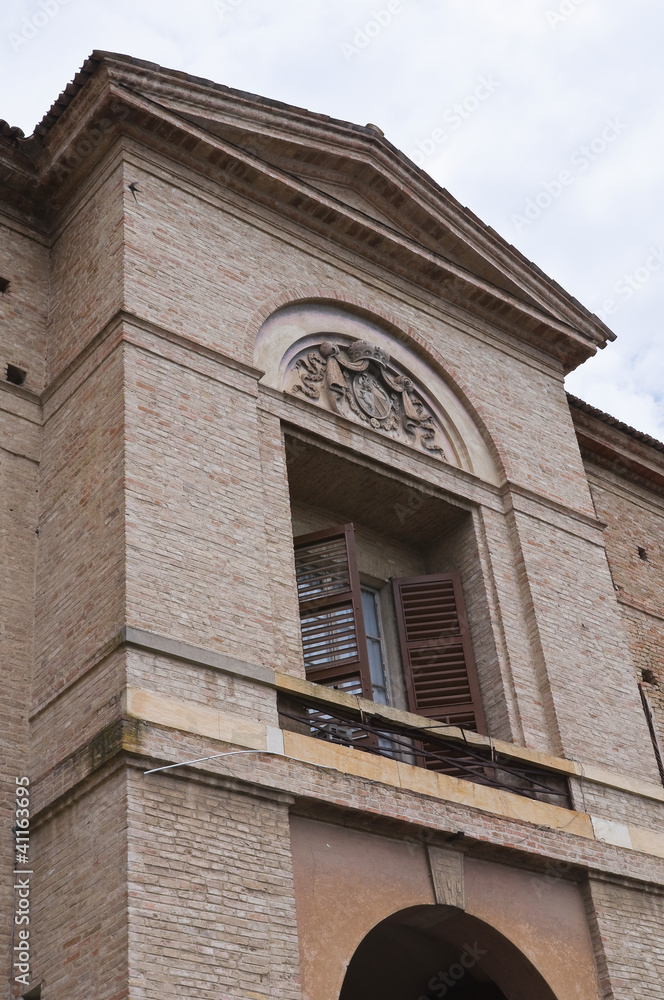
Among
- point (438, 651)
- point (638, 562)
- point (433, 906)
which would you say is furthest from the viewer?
point (638, 562)

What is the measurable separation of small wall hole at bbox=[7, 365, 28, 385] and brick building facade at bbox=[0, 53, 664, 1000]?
0.13 metres

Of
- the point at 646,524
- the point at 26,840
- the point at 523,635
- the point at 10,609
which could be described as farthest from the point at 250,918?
the point at 646,524

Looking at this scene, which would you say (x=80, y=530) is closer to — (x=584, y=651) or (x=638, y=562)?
(x=584, y=651)

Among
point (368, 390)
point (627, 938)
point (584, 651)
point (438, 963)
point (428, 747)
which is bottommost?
point (627, 938)

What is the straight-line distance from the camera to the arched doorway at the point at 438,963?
9641 mm

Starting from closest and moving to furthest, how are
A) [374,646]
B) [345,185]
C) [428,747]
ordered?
[428,747] < [374,646] < [345,185]

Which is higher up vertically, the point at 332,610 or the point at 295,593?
the point at 332,610

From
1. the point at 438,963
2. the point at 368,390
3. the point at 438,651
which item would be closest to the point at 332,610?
the point at 438,651

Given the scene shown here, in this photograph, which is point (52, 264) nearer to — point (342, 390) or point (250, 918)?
point (342, 390)

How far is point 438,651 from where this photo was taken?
11.6m

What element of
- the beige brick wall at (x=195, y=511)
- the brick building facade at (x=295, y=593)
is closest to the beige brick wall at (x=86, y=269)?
the brick building facade at (x=295, y=593)

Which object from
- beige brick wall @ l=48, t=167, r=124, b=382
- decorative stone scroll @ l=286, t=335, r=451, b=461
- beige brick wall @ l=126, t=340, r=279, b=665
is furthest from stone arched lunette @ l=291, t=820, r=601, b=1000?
beige brick wall @ l=48, t=167, r=124, b=382

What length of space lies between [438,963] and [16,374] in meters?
6.43

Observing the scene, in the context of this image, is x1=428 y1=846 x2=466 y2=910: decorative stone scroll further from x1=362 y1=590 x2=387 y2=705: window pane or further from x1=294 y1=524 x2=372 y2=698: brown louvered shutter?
x1=362 y1=590 x2=387 y2=705: window pane
